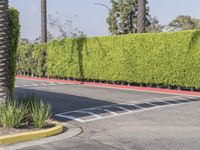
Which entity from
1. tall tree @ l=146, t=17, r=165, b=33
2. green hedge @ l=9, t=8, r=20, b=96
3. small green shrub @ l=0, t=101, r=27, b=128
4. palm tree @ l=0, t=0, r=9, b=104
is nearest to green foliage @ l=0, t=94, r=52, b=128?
small green shrub @ l=0, t=101, r=27, b=128

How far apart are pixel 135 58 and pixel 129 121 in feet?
41.4

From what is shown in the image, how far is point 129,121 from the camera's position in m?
12.9

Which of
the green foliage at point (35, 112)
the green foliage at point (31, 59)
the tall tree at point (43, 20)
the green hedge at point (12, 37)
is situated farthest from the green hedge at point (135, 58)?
the green foliage at point (35, 112)

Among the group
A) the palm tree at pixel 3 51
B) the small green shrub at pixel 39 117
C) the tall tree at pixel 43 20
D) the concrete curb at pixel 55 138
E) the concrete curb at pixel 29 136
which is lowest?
the concrete curb at pixel 55 138

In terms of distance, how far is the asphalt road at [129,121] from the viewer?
9547 mm

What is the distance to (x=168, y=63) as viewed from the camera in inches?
913

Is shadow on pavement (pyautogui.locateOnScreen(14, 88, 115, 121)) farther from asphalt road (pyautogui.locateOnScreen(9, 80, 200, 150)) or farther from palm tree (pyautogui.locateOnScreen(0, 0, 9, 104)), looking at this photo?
palm tree (pyautogui.locateOnScreen(0, 0, 9, 104))

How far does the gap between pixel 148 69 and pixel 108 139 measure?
47.9 feet

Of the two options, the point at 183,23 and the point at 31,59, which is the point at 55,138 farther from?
the point at 183,23

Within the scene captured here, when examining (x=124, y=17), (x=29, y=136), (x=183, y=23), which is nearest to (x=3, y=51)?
(x=29, y=136)

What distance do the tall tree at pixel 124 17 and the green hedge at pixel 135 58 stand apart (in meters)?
29.0

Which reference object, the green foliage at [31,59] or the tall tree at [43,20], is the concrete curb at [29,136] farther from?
the tall tree at [43,20]

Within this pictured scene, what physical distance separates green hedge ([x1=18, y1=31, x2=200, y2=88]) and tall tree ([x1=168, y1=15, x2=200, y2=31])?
38.6 metres

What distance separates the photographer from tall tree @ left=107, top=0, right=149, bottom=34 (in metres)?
60.7
